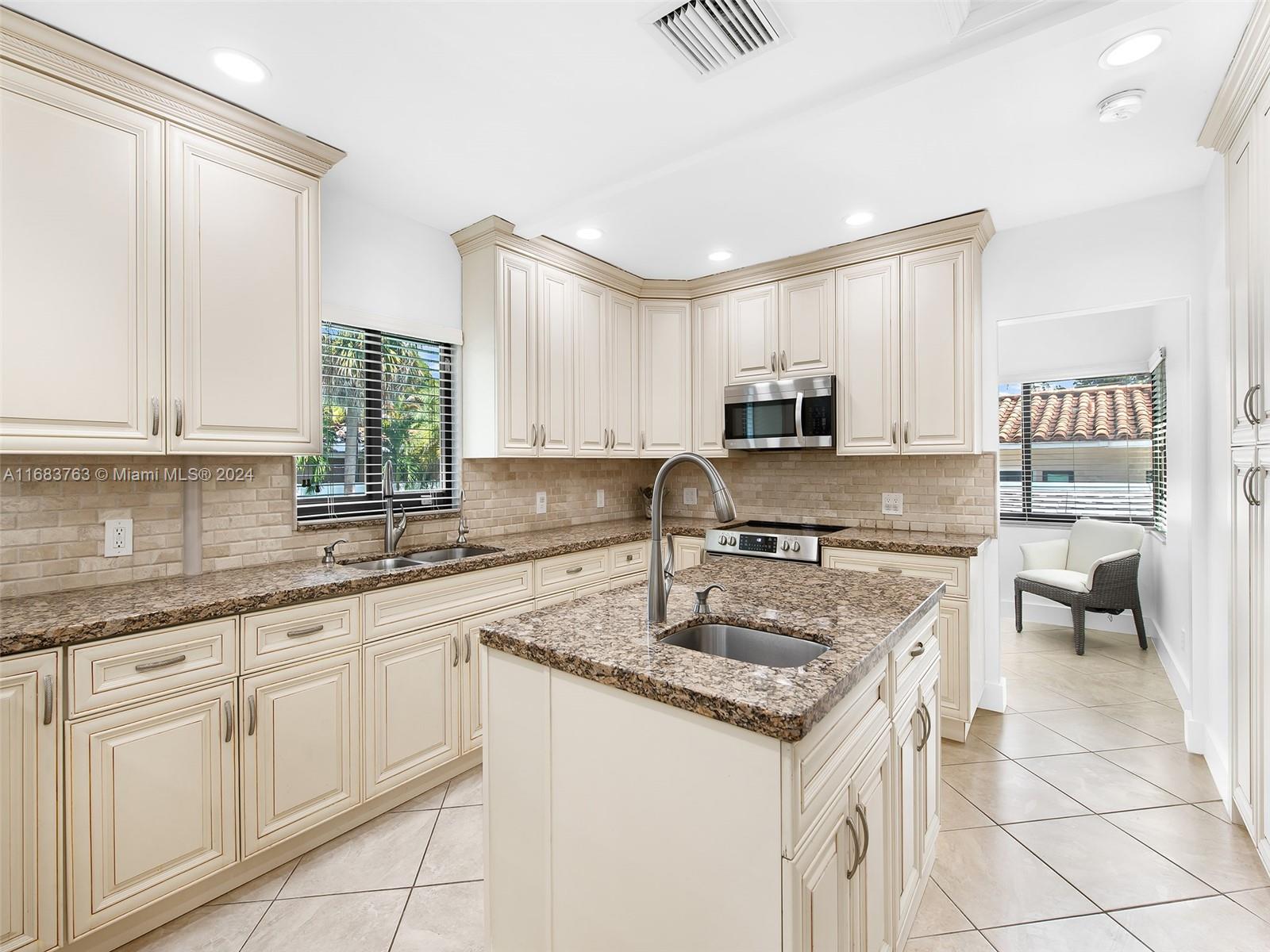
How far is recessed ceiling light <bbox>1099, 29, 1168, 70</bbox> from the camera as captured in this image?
171cm

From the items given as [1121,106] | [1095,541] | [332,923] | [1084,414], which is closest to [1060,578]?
[1095,541]

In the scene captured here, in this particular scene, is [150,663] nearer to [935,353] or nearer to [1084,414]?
[935,353]

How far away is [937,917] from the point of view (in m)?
1.76

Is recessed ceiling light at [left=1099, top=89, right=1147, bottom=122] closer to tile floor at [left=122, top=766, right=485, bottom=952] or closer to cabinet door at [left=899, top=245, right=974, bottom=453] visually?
cabinet door at [left=899, top=245, right=974, bottom=453]

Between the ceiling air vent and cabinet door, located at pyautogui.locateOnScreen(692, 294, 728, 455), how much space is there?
2.12m

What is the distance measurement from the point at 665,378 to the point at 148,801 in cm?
328

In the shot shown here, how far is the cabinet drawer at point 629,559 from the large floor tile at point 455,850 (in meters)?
1.40

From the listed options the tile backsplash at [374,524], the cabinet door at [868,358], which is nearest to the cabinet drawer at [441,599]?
the tile backsplash at [374,524]

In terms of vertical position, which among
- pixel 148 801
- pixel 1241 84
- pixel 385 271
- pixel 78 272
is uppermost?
pixel 1241 84

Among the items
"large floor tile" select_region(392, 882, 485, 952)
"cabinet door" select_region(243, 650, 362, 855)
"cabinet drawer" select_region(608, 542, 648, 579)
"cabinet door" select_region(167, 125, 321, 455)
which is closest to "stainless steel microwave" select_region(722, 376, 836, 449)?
"cabinet drawer" select_region(608, 542, 648, 579)

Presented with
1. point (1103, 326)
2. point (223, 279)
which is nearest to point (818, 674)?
point (223, 279)

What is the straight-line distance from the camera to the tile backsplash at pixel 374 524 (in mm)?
1901

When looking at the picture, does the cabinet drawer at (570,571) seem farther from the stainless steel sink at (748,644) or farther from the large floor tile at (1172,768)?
the large floor tile at (1172,768)

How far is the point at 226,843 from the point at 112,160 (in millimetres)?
2128
